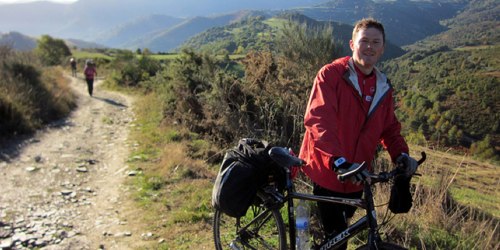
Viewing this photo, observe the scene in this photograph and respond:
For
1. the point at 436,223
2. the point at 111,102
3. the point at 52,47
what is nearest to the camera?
the point at 436,223

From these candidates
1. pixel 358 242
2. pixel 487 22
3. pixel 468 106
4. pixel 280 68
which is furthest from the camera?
pixel 487 22

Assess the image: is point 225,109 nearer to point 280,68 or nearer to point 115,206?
point 280,68

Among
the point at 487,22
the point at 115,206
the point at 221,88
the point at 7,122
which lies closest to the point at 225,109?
the point at 221,88

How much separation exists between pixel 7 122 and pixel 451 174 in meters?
9.93

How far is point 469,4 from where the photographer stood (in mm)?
50438

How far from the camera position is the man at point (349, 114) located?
2.51 metres

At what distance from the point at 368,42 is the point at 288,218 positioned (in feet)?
4.95

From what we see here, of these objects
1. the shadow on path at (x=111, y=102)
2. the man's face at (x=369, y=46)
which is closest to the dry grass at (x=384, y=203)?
the man's face at (x=369, y=46)

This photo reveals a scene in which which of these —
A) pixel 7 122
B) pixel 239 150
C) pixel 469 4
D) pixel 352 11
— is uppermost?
pixel 469 4

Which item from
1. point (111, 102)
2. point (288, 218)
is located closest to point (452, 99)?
point (288, 218)

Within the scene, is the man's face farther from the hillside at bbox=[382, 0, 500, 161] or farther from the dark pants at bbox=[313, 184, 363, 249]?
the hillside at bbox=[382, 0, 500, 161]

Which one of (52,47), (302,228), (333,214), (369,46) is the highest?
(52,47)

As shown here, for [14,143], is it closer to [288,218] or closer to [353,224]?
[288,218]

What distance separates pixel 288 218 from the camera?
305 cm
